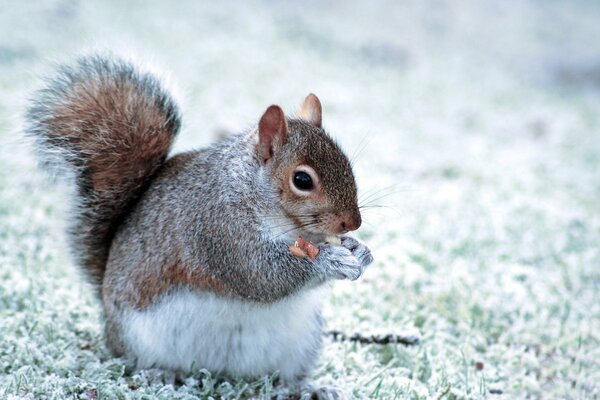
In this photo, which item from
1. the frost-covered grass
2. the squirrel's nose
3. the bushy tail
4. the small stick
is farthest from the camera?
the small stick

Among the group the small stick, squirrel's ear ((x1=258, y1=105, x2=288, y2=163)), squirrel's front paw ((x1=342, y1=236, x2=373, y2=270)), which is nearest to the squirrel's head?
squirrel's ear ((x1=258, y1=105, x2=288, y2=163))

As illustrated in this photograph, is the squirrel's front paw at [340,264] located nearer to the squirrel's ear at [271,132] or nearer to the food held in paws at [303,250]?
the food held in paws at [303,250]

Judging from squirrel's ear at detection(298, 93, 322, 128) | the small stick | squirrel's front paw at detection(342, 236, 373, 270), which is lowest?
the small stick

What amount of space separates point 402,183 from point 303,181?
10.4 feet

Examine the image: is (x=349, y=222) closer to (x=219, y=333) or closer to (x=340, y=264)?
(x=340, y=264)

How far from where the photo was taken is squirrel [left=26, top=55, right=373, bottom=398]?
82.9 inches

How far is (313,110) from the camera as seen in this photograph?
2.42 metres

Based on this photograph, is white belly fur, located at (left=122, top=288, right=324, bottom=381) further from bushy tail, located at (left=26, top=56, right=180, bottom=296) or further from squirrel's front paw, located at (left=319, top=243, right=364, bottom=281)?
bushy tail, located at (left=26, top=56, right=180, bottom=296)

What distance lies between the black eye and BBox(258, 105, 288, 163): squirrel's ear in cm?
13

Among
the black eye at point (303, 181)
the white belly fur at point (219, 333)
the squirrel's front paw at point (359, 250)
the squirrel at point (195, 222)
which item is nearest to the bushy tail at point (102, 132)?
the squirrel at point (195, 222)

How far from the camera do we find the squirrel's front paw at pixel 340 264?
209 centimetres

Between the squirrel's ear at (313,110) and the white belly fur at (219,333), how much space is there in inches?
23.0

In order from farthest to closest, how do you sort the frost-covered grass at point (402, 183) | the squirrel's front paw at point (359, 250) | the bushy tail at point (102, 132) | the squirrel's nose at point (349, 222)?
the frost-covered grass at point (402, 183) < the bushy tail at point (102, 132) < the squirrel's front paw at point (359, 250) < the squirrel's nose at point (349, 222)

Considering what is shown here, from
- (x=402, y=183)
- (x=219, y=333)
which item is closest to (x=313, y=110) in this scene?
(x=219, y=333)
